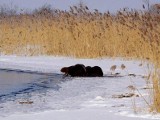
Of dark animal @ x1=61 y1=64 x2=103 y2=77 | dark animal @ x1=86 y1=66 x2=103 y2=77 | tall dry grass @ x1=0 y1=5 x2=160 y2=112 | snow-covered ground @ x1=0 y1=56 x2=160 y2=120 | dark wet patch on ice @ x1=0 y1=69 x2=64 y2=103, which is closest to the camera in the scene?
snow-covered ground @ x1=0 y1=56 x2=160 y2=120

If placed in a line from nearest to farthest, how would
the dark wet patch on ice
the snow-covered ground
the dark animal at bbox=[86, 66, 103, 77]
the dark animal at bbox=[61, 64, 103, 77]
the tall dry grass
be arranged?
the snow-covered ground < the dark wet patch on ice < the dark animal at bbox=[86, 66, 103, 77] < the dark animal at bbox=[61, 64, 103, 77] < the tall dry grass

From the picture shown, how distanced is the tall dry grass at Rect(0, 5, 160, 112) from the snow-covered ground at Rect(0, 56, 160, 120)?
→ 1.24 meters

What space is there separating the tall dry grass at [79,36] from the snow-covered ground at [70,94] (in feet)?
4.07

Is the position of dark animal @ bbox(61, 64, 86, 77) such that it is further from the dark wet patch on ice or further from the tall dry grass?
the tall dry grass

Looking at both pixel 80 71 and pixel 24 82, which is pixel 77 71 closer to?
pixel 80 71

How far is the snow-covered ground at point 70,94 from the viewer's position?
5.29m

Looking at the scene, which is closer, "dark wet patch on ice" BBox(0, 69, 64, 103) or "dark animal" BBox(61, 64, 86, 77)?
"dark wet patch on ice" BBox(0, 69, 64, 103)

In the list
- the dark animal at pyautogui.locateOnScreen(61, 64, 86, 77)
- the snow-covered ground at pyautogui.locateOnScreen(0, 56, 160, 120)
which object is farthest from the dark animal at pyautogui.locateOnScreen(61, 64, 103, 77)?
the snow-covered ground at pyautogui.locateOnScreen(0, 56, 160, 120)

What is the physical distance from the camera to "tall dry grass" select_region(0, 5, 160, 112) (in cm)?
1315

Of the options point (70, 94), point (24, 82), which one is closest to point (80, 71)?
point (24, 82)

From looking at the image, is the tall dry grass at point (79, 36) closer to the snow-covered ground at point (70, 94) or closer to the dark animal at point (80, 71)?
the snow-covered ground at point (70, 94)

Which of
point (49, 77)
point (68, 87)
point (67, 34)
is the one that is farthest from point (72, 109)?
point (67, 34)

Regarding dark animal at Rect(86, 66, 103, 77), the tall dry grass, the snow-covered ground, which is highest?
the tall dry grass

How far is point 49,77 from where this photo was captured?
989 cm
